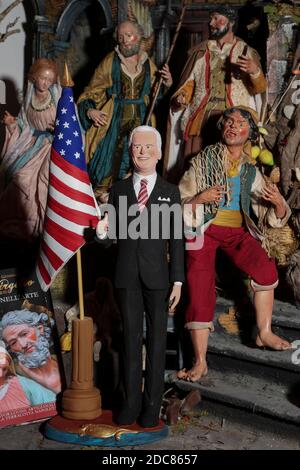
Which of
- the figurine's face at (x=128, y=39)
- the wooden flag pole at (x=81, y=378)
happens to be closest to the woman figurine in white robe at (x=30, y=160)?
the figurine's face at (x=128, y=39)

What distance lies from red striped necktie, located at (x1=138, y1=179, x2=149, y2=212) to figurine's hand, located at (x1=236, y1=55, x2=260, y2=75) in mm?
1380

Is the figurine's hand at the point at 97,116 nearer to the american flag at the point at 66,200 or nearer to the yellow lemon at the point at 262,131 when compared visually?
the yellow lemon at the point at 262,131

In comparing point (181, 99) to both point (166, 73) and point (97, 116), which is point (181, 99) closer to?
point (166, 73)

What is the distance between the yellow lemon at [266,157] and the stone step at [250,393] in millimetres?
1388

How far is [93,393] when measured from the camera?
4629 millimetres

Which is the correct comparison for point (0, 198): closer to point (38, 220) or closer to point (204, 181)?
point (38, 220)

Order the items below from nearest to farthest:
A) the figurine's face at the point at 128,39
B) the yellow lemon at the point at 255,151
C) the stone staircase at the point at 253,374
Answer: the stone staircase at the point at 253,374 < the yellow lemon at the point at 255,151 < the figurine's face at the point at 128,39

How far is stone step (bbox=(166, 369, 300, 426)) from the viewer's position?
4.57 m

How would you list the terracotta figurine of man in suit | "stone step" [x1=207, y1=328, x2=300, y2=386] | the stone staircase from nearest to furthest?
the terracotta figurine of man in suit, the stone staircase, "stone step" [x1=207, y1=328, x2=300, y2=386]

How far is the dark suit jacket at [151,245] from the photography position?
14.8ft

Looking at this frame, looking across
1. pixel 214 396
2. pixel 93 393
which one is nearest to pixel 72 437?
pixel 93 393

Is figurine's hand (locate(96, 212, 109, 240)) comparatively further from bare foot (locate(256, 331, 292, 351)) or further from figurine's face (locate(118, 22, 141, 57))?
figurine's face (locate(118, 22, 141, 57))

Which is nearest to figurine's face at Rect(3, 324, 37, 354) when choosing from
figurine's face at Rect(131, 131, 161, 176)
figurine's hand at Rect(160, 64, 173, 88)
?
figurine's face at Rect(131, 131, 161, 176)

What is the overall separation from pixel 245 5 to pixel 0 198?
8.01 ft
